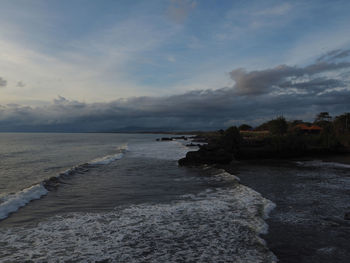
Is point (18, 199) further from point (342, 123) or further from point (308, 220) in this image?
point (342, 123)

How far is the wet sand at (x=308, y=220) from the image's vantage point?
6316 millimetres

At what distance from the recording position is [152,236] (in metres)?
7.56

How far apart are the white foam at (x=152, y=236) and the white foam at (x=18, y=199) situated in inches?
98.3

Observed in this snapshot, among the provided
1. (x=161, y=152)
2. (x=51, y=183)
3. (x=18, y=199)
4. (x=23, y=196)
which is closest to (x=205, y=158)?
(x=51, y=183)

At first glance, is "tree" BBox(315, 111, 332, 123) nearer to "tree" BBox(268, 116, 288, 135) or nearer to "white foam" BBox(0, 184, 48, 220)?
"tree" BBox(268, 116, 288, 135)

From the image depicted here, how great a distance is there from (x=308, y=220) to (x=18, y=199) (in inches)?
501

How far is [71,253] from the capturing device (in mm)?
6434

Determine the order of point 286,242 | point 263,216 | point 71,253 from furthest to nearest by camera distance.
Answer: point 263,216 < point 286,242 < point 71,253

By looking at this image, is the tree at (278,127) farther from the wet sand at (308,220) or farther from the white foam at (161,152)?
the wet sand at (308,220)

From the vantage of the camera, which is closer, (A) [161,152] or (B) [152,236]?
(B) [152,236]

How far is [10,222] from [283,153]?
3105 centimetres

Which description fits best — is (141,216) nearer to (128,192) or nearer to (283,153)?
(128,192)

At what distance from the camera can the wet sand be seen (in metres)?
6.32

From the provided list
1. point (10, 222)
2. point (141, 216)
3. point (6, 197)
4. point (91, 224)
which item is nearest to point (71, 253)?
point (91, 224)
